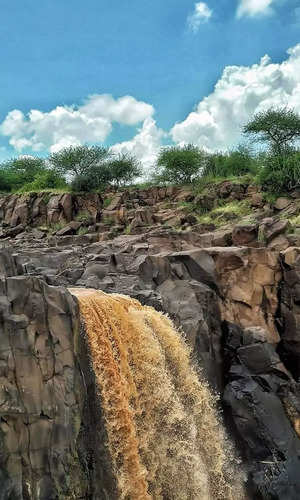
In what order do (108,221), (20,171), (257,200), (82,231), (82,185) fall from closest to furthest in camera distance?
(257,200), (82,231), (108,221), (82,185), (20,171)

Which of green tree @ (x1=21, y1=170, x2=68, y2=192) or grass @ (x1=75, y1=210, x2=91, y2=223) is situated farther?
green tree @ (x1=21, y1=170, x2=68, y2=192)

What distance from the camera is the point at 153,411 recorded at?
31.5 feet

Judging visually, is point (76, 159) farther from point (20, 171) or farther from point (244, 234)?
point (244, 234)

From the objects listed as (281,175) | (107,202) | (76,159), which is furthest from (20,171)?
(281,175)

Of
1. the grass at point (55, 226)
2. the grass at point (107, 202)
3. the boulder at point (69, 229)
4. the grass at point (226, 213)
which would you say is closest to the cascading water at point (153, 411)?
the grass at point (226, 213)

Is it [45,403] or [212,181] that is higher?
[212,181]

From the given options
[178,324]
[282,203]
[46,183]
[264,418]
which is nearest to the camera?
[264,418]

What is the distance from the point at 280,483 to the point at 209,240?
1097 centimetres

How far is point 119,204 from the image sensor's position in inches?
1286

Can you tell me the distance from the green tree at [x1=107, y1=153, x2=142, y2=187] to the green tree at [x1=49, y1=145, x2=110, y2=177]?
1332 mm

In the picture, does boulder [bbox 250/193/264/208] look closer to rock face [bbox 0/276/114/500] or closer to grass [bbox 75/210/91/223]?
grass [bbox 75/210/91/223]

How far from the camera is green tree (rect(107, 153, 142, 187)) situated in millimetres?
38469

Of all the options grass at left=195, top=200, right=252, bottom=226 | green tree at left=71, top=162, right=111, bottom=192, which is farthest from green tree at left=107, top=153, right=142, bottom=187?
grass at left=195, top=200, right=252, bottom=226

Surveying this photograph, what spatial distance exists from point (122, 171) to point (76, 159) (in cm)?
425
